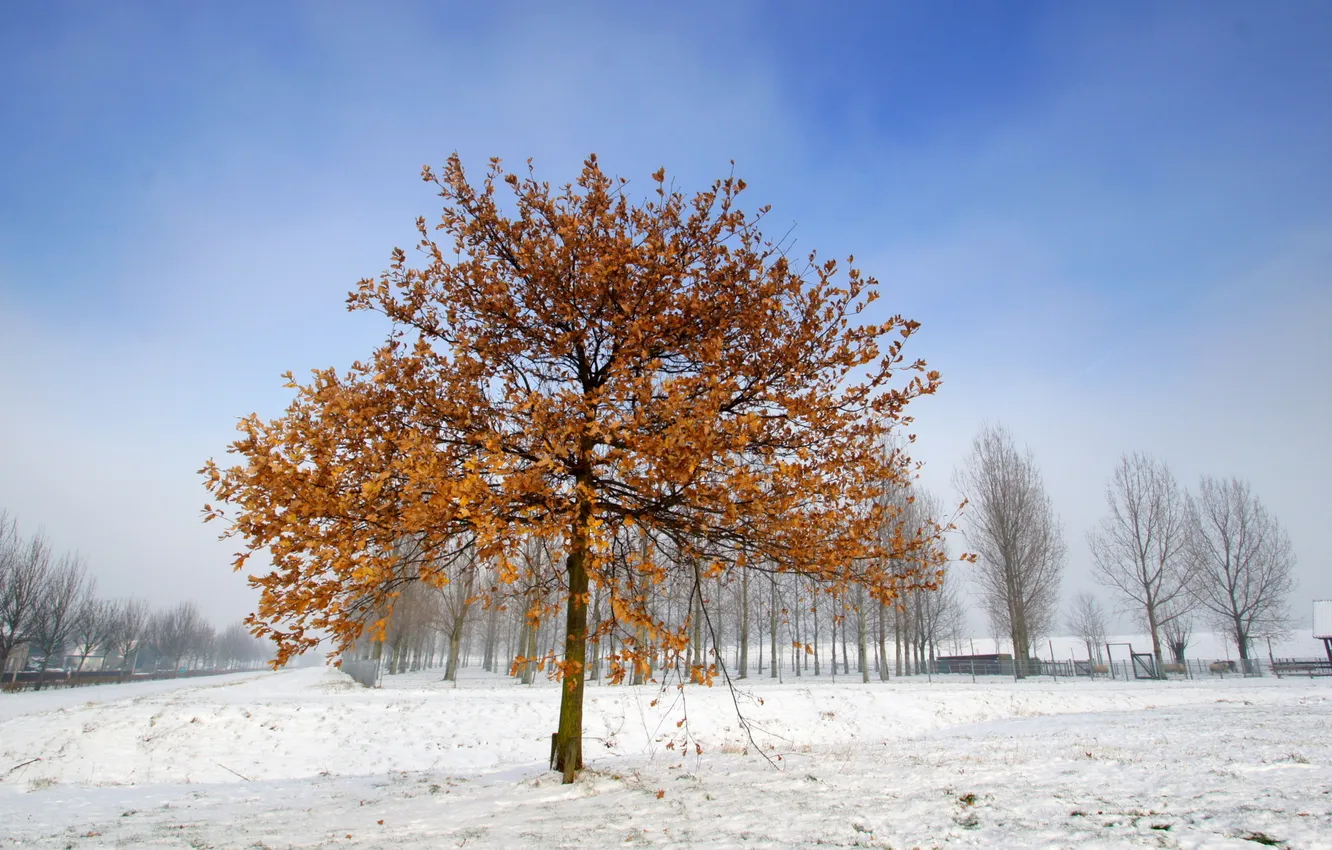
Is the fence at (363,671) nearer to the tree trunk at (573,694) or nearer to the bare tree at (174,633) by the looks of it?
the tree trunk at (573,694)

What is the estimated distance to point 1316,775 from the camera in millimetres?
5809

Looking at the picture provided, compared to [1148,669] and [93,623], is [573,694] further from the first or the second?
[93,623]

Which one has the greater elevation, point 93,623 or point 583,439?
point 583,439

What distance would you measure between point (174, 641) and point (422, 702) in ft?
255

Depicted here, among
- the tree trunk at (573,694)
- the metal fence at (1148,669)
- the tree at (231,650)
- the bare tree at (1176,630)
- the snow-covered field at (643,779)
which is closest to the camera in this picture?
the snow-covered field at (643,779)

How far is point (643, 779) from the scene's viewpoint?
7.31m

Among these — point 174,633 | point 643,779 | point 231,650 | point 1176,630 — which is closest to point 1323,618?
point 1176,630

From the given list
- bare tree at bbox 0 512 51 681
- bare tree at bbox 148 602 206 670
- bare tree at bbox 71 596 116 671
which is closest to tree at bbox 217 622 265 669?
bare tree at bbox 148 602 206 670

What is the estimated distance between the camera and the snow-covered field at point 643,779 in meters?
4.77

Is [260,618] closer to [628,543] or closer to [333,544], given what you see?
[333,544]

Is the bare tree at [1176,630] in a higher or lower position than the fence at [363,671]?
higher

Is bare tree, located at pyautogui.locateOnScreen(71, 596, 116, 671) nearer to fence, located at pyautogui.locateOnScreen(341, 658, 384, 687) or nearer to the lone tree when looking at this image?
fence, located at pyautogui.locateOnScreen(341, 658, 384, 687)

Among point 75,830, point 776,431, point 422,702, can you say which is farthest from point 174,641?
point 776,431

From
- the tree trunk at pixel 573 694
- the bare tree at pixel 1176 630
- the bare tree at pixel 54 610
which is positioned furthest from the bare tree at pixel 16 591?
the bare tree at pixel 1176 630
